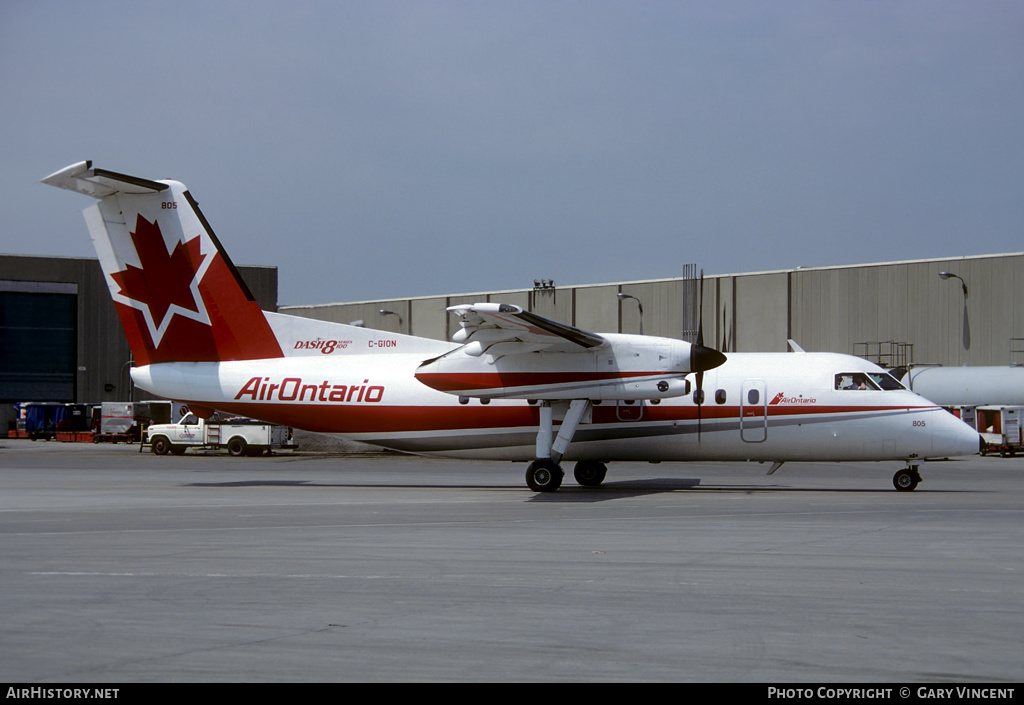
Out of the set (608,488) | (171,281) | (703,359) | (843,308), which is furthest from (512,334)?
(843,308)

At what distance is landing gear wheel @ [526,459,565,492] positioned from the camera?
21.9 meters

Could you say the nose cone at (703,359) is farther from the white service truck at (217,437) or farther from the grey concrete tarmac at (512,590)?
the white service truck at (217,437)

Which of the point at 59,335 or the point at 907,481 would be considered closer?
the point at 907,481

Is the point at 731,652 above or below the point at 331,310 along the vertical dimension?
below

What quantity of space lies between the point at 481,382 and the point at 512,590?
1334 centimetres

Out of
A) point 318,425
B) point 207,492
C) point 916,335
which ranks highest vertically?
point 916,335

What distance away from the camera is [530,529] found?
14.5 m

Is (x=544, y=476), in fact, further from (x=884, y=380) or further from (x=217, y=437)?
(x=217, y=437)

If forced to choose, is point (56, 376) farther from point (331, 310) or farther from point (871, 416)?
point (871, 416)

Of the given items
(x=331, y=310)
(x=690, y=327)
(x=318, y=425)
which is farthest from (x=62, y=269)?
(x=318, y=425)

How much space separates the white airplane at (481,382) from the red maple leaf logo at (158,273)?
0.11 feet

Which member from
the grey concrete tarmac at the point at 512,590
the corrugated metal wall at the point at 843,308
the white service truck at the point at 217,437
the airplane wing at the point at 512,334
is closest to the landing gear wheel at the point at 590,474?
the airplane wing at the point at 512,334

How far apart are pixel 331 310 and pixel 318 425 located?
49716 millimetres

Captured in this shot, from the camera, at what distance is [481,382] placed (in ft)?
73.4
